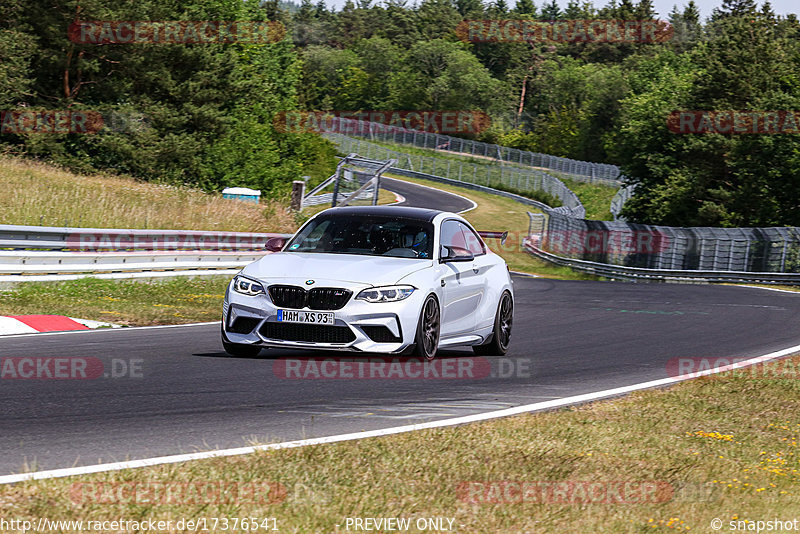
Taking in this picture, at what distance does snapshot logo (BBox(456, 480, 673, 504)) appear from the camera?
5.18 meters

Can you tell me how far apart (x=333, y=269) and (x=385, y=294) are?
58cm

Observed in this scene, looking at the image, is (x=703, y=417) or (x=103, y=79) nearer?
(x=703, y=417)

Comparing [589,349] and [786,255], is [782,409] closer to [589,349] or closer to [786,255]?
[589,349]

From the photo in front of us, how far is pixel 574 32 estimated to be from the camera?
511ft

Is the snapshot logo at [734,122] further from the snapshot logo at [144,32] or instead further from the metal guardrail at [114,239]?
the metal guardrail at [114,239]

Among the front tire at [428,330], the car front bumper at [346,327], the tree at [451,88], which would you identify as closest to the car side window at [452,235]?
the front tire at [428,330]

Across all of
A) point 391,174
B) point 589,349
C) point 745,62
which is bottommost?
point 391,174

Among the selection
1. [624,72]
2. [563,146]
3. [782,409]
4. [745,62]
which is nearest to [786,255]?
[745,62]

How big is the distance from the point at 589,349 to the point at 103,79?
1457 inches

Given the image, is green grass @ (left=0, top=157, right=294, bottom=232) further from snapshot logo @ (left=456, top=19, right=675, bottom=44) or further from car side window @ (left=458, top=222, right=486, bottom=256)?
snapshot logo @ (left=456, top=19, right=675, bottom=44)

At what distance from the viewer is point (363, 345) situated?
9469 mm

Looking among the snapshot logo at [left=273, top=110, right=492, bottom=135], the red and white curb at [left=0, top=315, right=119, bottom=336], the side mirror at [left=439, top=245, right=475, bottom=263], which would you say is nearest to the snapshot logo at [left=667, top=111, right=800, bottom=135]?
the snapshot logo at [left=273, top=110, right=492, bottom=135]

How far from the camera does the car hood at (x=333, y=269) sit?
957cm

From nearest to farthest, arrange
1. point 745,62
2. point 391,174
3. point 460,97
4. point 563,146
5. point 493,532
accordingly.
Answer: point 493,532, point 745,62, point 391,174, point 563,146, point 460,97
